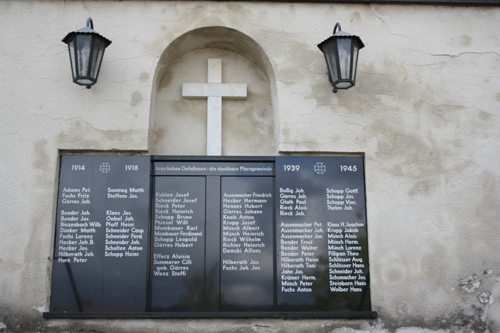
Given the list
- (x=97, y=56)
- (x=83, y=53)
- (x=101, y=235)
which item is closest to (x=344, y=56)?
(x=97, y=56)

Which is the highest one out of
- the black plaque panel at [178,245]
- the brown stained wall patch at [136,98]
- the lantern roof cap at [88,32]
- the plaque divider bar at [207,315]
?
the lantern roof cap at [88,32]

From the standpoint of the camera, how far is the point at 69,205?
5.34 metres

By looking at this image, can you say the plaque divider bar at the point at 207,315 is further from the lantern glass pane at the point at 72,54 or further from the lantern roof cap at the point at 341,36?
the lantern roof cap at the point at 341,36

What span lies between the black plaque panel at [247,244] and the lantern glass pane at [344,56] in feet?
4.23

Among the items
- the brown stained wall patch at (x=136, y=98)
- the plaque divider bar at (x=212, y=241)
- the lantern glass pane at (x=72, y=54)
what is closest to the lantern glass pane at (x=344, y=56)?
the plaque divider bar at (x=212, y=241)

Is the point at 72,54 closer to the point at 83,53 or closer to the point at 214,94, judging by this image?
the point at 83,53

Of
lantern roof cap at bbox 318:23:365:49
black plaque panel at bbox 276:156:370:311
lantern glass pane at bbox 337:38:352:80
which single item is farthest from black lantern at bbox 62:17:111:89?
lantern glass pane at bbox 337:38:352:80

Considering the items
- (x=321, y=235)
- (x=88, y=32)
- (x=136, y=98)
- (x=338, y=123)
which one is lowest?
(x=321, y=235)

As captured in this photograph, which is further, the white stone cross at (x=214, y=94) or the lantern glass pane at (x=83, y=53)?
the white stone cross at (x=214, y=94)

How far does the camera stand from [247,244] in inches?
210

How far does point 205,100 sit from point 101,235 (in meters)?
1.87

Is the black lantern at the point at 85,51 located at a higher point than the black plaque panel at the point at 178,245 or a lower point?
higher

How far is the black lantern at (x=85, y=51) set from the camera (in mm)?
5203

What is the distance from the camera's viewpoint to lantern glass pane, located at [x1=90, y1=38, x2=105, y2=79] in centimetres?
527
